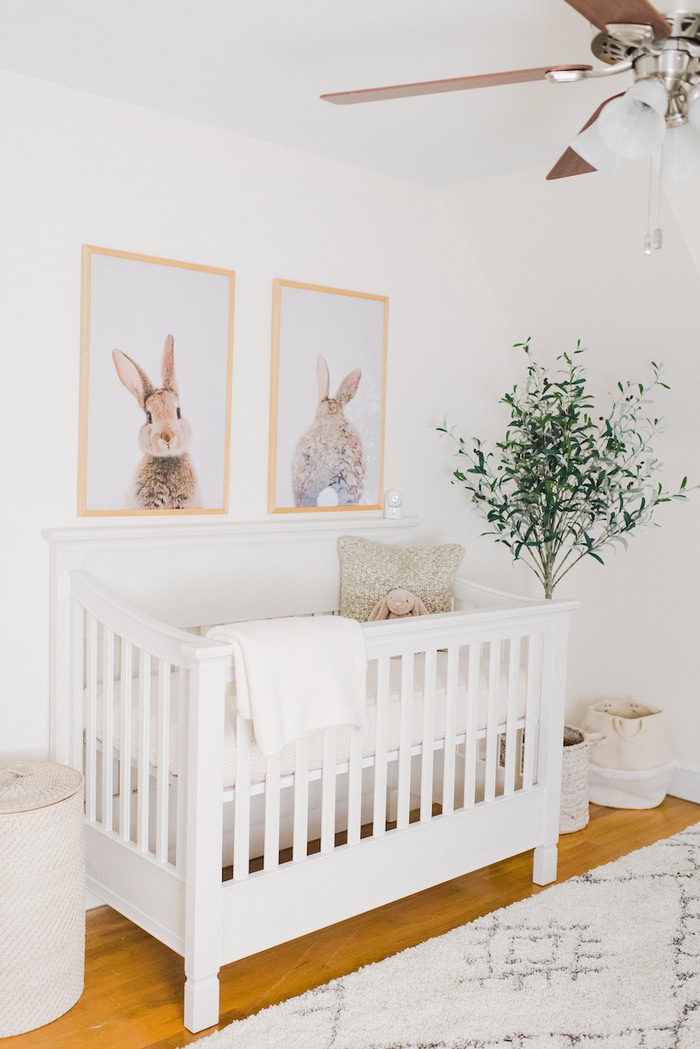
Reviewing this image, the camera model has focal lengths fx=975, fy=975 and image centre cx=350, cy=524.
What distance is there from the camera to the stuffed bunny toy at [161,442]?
9.18 ft

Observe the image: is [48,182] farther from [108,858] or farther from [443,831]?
[443,831]

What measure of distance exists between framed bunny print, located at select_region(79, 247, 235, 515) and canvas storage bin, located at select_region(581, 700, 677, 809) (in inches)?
68.6

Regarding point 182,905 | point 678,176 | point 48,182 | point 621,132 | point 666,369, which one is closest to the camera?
point 621,132

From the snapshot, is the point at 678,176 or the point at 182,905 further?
the point at 182,905

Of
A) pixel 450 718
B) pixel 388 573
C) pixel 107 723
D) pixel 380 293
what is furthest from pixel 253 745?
pixel 380 293

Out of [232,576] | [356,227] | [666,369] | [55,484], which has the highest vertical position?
[356,227]

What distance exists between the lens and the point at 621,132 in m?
1.72

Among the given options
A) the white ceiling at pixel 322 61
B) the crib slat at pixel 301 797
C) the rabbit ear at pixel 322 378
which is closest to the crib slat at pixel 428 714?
the crib slat at pixel 301 797

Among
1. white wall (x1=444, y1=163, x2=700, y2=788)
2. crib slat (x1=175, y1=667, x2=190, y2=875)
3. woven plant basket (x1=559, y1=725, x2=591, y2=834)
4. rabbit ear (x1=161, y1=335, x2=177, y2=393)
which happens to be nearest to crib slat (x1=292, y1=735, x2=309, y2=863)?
crib slat (x1=175, y1=667, x2=190, y2=875)

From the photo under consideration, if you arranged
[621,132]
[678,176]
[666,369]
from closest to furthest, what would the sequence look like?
[621,132] < [678,176] < [666,369]

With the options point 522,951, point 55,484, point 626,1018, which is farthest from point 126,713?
point 626,1018

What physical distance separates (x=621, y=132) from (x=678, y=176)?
242mm

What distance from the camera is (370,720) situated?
8.23 feet

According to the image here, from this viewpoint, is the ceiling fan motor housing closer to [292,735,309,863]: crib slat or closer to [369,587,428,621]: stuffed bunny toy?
[292,735,309,863]: crib slat
